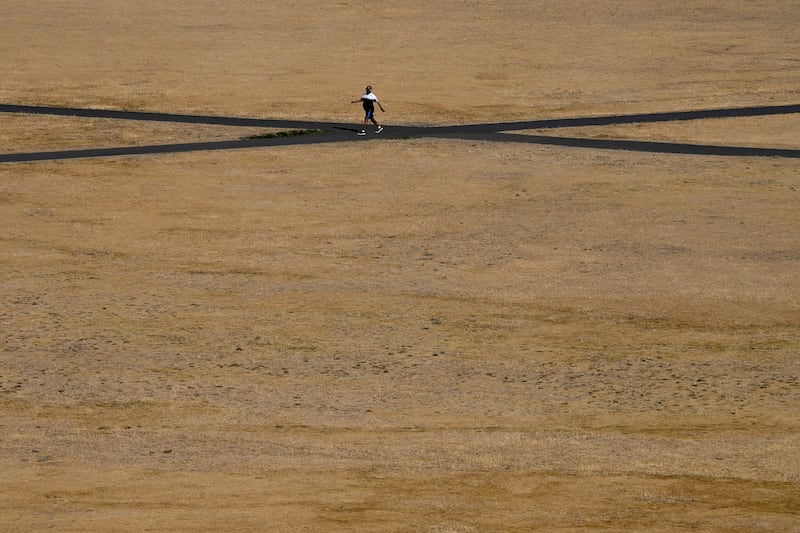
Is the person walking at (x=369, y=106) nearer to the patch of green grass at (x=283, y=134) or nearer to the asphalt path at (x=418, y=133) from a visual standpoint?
the asphalt path at (x=418, y=133)

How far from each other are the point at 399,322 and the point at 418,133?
22.4 metres

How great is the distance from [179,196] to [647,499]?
23339 mm

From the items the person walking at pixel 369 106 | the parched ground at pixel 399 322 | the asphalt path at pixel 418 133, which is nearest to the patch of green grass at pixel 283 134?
the asphalt path at pixel 418 133

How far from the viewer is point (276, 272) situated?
31.0 m

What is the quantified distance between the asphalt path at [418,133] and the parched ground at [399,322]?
1.10 meters

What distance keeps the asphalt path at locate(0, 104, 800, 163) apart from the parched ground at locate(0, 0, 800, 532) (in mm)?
1101

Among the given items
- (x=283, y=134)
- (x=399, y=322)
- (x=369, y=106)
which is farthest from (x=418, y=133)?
(x=399, y=322)

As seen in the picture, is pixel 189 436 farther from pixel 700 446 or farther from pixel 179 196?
Result: pixel 179 196

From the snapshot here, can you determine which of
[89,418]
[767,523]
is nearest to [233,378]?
[89,418]

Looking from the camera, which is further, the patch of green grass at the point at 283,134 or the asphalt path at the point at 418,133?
the patch of green grass at the point at 283,134

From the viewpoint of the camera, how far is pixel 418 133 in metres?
48.7

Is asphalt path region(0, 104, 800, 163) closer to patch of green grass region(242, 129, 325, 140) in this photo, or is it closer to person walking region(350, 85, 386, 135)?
patch of green grass region(242, 129, 325, 140)

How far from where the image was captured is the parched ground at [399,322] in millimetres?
18250

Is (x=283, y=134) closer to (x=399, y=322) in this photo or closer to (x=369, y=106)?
(x=369, y=106)
